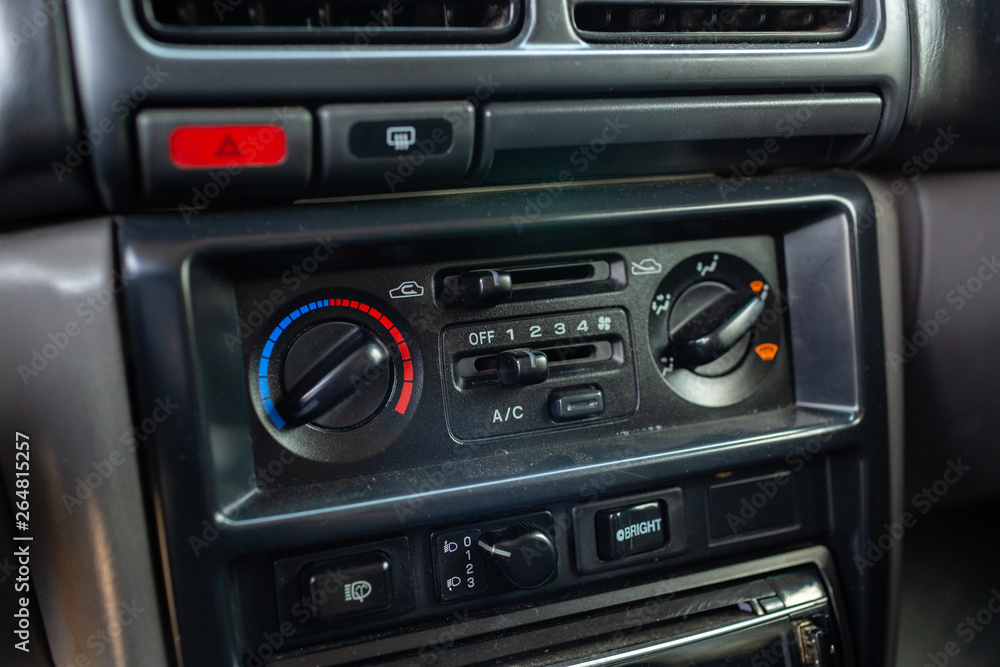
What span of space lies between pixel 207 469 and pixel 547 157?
0.45 meters

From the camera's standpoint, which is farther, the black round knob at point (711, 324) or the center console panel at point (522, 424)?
the black round knob at point (711, 324)

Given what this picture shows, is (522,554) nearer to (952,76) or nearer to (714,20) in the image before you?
(714,20)

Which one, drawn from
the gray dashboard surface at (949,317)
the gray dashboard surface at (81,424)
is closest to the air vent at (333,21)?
the gray dashboard surface at (81,424)

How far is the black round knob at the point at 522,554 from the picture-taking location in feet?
2.60

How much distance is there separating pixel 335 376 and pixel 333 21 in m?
0.33

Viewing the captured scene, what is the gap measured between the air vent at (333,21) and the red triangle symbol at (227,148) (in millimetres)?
81

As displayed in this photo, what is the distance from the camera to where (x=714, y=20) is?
83cm

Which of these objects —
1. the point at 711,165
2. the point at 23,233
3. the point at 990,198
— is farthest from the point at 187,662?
the point at 990,198

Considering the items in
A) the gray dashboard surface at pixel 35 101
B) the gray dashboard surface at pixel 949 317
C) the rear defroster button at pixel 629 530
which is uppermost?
the gray dashboard surface at pixel 35 101

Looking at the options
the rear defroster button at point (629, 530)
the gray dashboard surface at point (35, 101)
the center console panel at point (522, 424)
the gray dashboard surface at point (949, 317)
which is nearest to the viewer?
the gray dashboard surface at point (35, 101)

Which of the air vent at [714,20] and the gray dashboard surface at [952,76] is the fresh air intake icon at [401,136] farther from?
the gray dashboard surface at [952,76]

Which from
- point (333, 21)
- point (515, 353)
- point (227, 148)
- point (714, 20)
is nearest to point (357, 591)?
point (515, 353)

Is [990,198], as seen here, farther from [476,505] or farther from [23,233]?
[23,233]

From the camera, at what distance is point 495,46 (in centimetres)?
74
